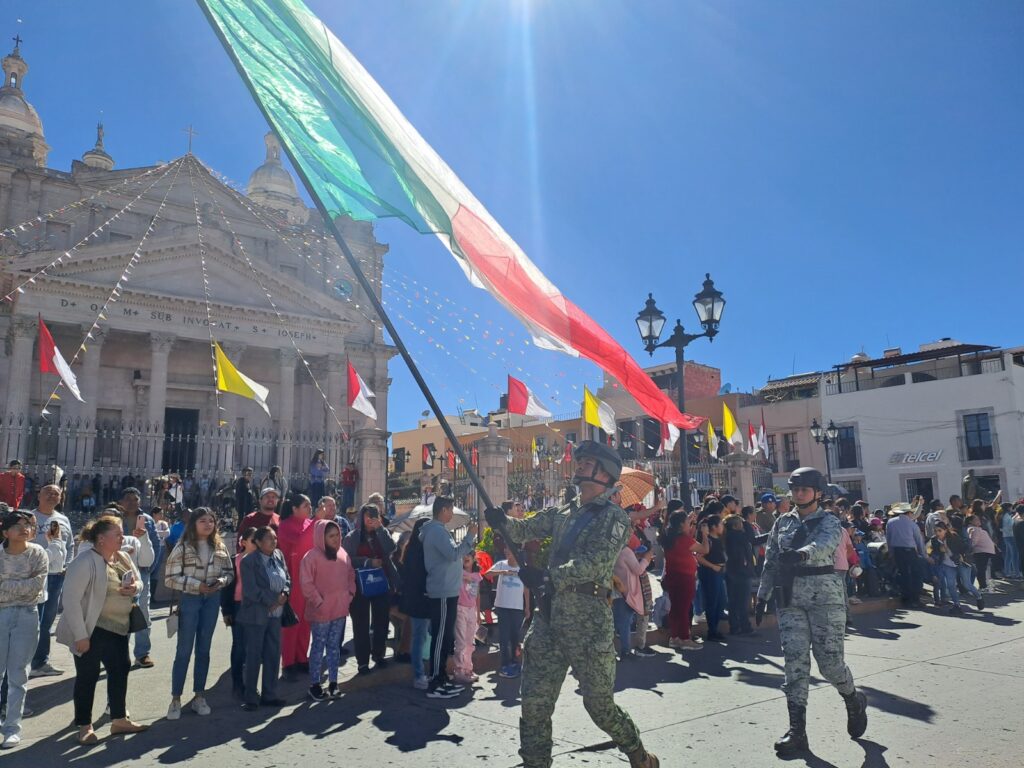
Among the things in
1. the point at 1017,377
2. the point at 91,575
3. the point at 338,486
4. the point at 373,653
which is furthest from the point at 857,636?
the point at 1017,377

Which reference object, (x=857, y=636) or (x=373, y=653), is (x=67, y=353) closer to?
(x=373, y=653)

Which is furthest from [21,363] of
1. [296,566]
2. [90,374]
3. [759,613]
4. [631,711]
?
[631,711]

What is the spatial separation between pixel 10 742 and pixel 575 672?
14.2 ft

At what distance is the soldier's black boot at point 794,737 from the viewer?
201 inches

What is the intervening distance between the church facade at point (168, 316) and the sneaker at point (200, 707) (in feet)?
51.6

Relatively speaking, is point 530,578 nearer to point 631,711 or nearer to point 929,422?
point 631,711

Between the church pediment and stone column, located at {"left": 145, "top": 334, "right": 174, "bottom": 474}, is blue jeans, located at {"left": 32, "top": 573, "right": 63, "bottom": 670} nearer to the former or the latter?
stone column, located at {"left": 145, "top": 334, "right": 174, "bottom": 474}

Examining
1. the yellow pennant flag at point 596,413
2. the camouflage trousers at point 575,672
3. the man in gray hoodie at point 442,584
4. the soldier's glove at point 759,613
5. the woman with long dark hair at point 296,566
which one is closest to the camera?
the camouflage trousers at point 575,672

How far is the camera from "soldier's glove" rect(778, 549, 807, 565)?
210 inches

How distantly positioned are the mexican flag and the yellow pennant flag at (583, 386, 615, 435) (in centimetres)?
1333

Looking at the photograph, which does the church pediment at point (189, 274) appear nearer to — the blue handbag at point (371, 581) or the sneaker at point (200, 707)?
the blue handbag at point (371, 581)

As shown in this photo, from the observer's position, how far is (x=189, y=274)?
2933cm

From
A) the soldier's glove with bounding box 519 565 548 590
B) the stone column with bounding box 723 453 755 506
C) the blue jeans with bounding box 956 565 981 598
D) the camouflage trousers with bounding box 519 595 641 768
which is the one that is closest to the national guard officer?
the camouflage trousers with bounding box 519 595 641 768

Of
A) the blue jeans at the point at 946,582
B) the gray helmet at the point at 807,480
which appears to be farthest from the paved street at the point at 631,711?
the blue jeans at the point at 946,582
